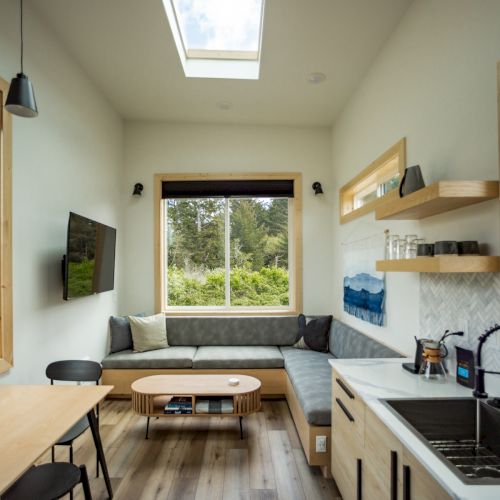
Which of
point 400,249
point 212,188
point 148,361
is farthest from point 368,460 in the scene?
point 212,188

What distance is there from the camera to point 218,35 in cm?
317

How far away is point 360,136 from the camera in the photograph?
354 centimetres

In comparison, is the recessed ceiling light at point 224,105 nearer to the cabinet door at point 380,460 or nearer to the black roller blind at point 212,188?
the black roller blind at point 212,188

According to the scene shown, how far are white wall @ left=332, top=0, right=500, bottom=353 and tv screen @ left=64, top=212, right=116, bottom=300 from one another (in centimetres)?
244

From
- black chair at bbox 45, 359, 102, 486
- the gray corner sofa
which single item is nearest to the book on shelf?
the gray corner sofa

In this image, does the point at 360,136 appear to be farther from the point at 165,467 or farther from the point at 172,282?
the point at 165,467

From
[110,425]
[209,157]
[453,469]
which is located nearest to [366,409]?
[453,469]

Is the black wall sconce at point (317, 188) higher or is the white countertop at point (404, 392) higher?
the black wall sconce at point (317, 188)

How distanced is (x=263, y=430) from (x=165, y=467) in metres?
0.90

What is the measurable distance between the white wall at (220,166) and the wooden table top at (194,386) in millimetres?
1453

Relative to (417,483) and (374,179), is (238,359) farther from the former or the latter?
(417,483)

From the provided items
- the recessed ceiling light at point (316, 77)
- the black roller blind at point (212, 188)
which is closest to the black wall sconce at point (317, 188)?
the black roller blind at point (212, 188)

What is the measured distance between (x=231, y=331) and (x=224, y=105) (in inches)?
101

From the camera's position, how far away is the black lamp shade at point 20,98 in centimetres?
171
